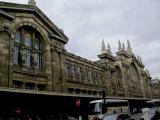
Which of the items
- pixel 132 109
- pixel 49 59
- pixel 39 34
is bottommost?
pixel 132 109

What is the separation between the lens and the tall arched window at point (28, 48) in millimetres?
29312

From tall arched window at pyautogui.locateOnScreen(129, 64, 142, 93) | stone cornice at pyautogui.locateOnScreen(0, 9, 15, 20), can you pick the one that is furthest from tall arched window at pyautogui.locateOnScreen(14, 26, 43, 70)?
tall arched window at pyautogui.locateOnScreen(129, 64, 142, 93)

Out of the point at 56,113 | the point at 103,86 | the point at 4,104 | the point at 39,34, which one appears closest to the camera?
the point at 4,104

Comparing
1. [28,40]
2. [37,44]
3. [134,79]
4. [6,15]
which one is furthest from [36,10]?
[134,79]

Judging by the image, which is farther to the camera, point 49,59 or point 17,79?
point 49,59

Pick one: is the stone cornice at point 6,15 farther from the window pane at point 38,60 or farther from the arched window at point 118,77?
the arched window at point 118,77

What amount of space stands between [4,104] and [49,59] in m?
11.0

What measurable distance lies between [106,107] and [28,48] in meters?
11.7

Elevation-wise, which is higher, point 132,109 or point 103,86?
point 103,86

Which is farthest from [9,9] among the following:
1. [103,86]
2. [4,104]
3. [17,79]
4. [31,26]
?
[103,86]

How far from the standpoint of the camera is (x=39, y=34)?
106ft

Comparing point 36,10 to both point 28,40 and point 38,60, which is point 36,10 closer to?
point 28,40

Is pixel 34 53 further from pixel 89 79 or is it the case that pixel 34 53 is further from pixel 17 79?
pixel 89 79

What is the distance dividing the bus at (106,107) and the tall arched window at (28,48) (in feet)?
27.8
